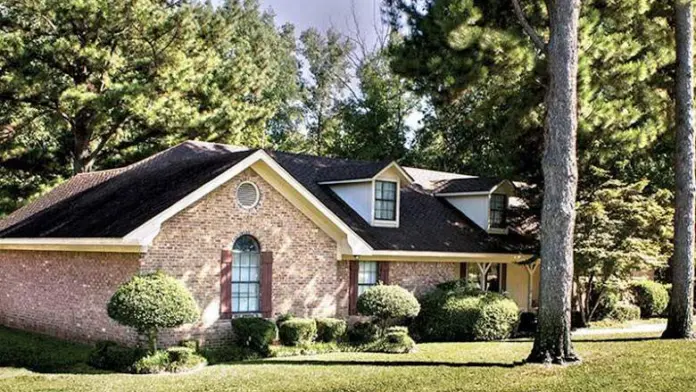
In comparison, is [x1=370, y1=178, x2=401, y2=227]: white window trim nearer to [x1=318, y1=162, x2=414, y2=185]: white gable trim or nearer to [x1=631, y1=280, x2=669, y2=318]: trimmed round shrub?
[x1=318, y1=162, x2=414, y2=185]: white gable trim

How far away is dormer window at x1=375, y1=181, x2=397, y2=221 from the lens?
2305 centimetres

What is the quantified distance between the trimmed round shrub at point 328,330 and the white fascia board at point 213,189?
1924 mm

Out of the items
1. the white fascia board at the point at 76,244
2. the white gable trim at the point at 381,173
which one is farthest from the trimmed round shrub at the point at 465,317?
the white fascia board at the point at 76,244

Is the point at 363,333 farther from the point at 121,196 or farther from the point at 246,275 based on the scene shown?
the point at 121,196

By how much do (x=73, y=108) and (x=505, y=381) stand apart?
19.6 meters

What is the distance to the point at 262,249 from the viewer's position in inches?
725

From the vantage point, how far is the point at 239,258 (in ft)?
59.3

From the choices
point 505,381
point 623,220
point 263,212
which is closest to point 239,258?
point 263,212

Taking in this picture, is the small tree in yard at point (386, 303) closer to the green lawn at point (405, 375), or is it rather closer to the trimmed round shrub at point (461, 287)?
the green lawn at point (405, 375)

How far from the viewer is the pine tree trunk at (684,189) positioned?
19.4 meters

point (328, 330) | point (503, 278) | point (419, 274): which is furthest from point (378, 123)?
point (328, 330)

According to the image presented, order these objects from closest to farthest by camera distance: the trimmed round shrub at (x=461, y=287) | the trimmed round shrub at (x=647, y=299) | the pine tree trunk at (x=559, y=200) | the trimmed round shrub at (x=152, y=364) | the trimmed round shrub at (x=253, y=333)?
the trimmed round shrub at (x=152, y=364)
the pine tree trunk at (x=559, y=200)
the trimmed round shrub at (x=253, y=333)
the trimmed round shrub at (x=461, y=287)
the trimmed round shrub at (x=647, y=299)

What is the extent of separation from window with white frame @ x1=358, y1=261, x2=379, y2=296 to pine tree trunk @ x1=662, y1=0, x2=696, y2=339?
25.2 feet

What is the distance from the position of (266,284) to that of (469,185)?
34.5 feet
